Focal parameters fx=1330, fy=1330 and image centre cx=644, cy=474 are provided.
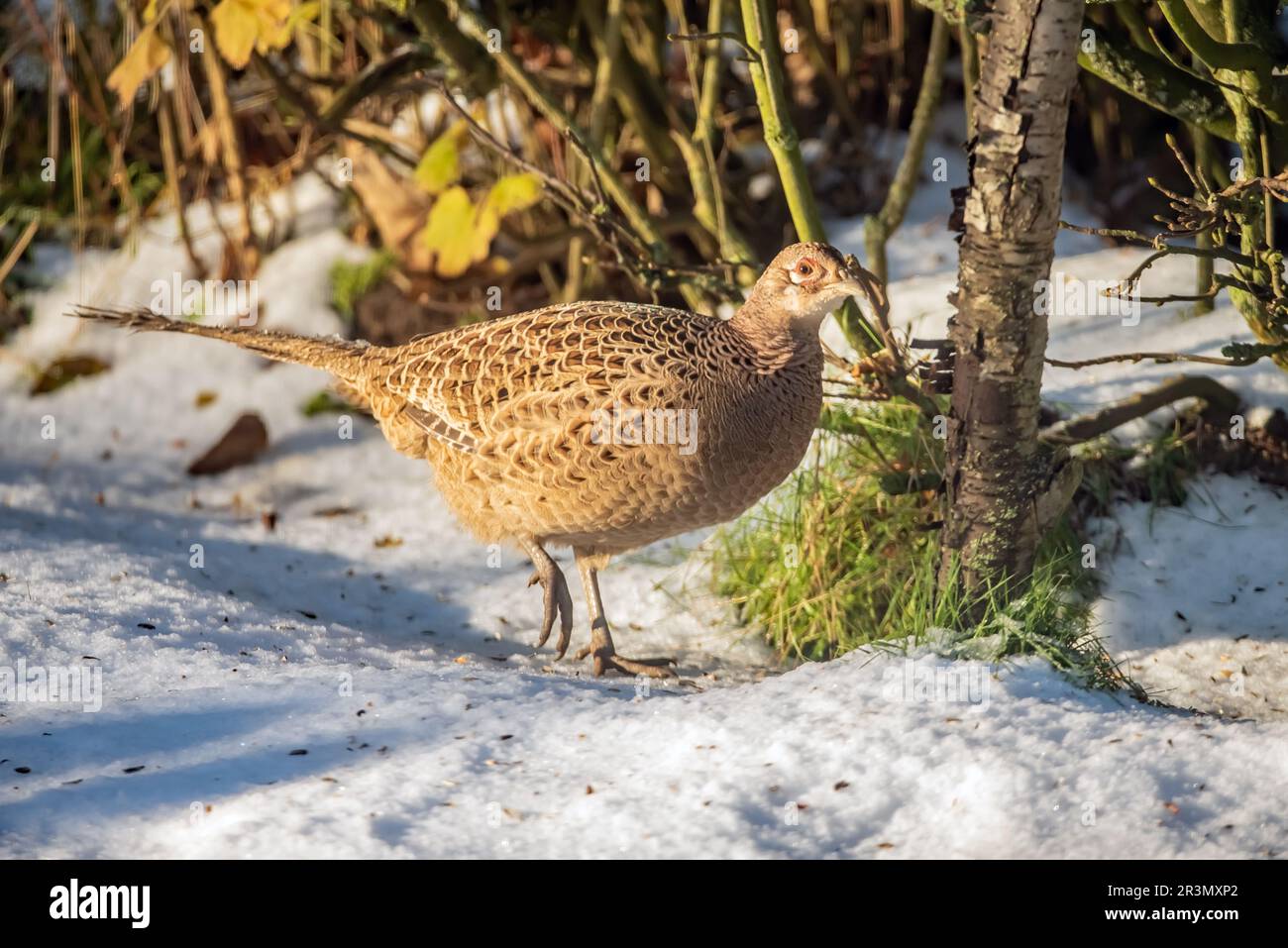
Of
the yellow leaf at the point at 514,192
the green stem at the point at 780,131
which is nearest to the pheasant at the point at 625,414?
the green stem at the point at 780,131

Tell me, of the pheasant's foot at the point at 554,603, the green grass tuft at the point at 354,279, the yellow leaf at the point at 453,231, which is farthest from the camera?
the green grass tuft at the point at 354,279

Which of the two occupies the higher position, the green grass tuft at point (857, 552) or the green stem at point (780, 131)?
the green stem at point (780, 131)

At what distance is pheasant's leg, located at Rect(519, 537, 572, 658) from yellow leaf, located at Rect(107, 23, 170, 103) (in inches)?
90.1

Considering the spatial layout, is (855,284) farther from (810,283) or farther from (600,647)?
(600,647)

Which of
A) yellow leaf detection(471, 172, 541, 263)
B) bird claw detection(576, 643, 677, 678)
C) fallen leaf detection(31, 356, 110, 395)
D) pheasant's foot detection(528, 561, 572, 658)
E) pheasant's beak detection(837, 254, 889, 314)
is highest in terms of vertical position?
yellow leaf detection(471, 172, 541, 263)

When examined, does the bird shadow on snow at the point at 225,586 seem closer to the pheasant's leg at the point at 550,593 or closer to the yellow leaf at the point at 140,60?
the pheasant's leg at the point at 550,593

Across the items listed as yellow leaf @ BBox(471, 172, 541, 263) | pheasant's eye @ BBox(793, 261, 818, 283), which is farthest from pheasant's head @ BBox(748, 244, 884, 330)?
→ yellow leaf @ BBox(471, 172, 541, 263)

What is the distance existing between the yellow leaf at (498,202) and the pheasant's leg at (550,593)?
56.0 inches

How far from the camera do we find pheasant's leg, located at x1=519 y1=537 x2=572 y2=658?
392 centimetres

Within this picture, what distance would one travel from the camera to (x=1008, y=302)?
318cm

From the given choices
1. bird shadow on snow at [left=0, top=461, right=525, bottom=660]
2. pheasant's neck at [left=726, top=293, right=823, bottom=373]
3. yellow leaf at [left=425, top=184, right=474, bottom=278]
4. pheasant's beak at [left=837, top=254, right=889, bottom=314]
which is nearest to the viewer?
pheasant's beak at [left=837, top=254, right=889, bottom=314]

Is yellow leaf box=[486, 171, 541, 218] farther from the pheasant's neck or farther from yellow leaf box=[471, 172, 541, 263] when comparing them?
the pheasant's neck

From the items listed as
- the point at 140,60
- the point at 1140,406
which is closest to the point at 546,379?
the point at 1140,406

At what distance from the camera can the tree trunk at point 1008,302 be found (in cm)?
297
